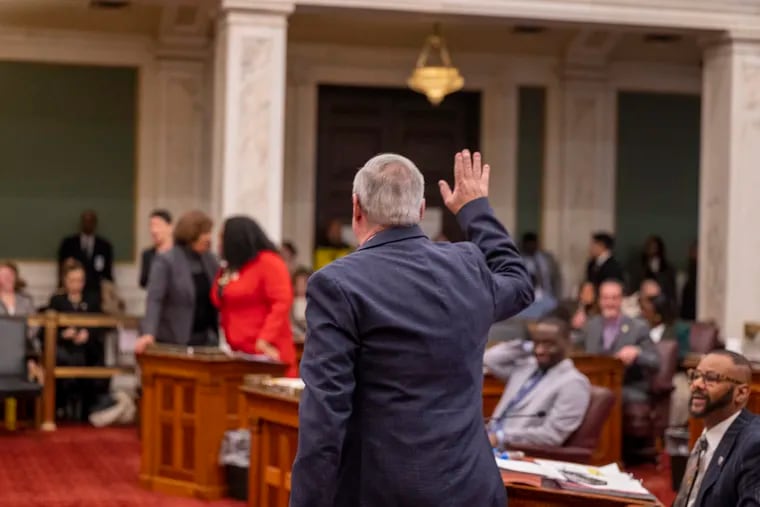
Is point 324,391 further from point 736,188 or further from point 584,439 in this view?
point 736,188

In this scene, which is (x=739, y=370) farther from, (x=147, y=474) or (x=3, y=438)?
(x=3, y=438)

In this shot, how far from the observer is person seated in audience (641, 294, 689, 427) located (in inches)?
411

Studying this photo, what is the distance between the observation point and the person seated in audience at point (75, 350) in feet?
36.7

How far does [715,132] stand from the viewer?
39.3 feet

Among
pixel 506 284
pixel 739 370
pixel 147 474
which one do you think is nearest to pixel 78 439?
pixel 147 474

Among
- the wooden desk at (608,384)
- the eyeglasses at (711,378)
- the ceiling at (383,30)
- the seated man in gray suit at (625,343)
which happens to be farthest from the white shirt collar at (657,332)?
the eyeglasses at (711,378)

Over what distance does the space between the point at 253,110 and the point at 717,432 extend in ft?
22.2

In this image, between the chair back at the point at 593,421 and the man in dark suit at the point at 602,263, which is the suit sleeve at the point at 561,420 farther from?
the man in dark suit at the point at 602,263

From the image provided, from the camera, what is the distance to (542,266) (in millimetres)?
14734

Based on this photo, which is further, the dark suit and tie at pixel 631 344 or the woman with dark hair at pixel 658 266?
the woman with dark hair at pixel 658 266

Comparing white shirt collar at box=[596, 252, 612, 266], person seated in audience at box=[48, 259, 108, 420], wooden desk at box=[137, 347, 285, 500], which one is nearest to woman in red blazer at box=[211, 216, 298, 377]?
wooden desk at box=[137, 347, 285, 500]

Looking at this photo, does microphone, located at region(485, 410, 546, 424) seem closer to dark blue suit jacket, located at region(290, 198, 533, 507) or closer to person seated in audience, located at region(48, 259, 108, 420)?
dark blue suit jacket, located at region(290, 198, 533, 507)

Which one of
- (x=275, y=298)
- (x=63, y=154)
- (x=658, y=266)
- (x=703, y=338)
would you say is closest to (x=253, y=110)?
(x=275, y=298)

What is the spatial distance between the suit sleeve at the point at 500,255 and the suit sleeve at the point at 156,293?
16.1 feet
